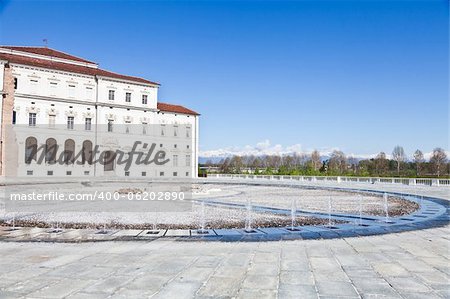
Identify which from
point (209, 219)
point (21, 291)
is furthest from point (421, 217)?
point (21, 291)

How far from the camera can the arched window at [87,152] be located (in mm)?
48375

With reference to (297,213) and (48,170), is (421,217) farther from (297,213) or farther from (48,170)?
(48,170)

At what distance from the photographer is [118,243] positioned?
7.25 meters

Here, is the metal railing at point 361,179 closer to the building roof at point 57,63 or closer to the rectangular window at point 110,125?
the rectangular window at point 110,125

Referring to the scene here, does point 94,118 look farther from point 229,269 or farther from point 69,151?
point 229,269

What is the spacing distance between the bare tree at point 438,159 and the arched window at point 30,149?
192 ft

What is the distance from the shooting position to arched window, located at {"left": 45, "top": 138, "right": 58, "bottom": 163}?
44.7m

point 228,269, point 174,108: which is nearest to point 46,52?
point 174,108

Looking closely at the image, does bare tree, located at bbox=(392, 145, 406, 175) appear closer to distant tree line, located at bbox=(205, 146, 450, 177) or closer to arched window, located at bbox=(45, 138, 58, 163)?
distant tree line, located at bbox=(205, 146, 450, 177)

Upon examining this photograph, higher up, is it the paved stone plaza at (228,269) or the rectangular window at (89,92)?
the rectangular window at (89,92)

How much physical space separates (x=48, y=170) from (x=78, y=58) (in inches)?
800

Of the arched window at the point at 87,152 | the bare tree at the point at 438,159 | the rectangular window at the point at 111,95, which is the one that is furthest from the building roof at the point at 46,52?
the bare tree at the point at 438,159

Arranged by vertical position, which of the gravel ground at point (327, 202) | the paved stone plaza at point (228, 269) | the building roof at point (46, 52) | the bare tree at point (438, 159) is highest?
the building roof at point (46, 52)

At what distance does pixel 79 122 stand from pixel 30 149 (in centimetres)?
731
